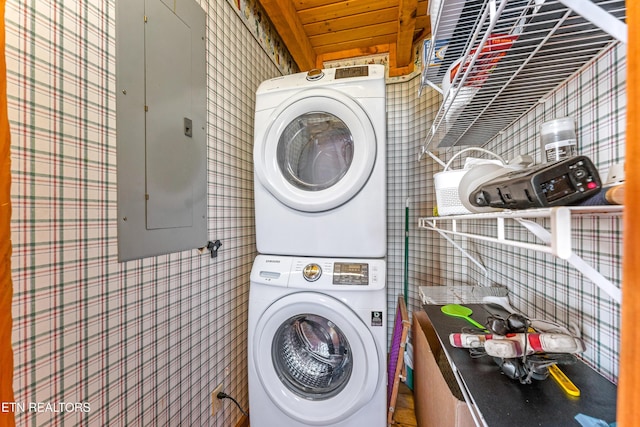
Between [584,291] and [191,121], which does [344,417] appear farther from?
[191,121]

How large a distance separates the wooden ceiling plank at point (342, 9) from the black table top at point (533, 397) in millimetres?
2059

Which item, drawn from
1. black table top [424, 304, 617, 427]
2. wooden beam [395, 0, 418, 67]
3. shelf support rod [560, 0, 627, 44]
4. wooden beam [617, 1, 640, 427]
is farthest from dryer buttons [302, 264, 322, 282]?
wooden beam [395, 0, 418, 67]

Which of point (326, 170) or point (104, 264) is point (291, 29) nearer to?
point (326, 170)

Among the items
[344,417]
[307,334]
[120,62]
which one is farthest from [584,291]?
[120,62]

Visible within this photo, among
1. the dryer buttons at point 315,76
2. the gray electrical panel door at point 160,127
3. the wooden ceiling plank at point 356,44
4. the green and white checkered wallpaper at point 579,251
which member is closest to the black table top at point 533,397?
the green and white checkered wallpaper at point 579,251

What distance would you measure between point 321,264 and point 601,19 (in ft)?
3.63

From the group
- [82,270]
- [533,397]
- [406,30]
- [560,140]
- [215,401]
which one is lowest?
[215,401]

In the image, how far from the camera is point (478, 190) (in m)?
0.65

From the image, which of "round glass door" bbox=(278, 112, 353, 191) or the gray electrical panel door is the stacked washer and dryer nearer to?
"round glass door" bbox=(278, 112, 353, 191)

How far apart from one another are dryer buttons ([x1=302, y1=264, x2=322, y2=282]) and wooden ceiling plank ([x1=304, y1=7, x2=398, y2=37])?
178 centimetres

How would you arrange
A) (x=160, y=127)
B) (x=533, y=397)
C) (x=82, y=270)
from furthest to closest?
(x=160, y=127) → (x=82, y=270) → (x=533, y=397)

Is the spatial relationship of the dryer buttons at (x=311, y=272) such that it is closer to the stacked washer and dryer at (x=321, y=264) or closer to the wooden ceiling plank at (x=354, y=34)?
the stacked washer and dryer at (x=321, y=264)

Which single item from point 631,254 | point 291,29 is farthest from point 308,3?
point 631,254

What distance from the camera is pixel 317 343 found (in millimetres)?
1374
